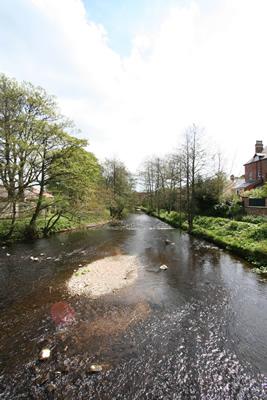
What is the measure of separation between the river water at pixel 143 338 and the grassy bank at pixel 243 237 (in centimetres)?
160

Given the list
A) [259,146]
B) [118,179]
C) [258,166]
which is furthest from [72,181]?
[259,146]

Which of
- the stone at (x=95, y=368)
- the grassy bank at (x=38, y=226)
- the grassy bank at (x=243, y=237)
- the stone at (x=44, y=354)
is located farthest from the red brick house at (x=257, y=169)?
the stone at (x=44, y=354)

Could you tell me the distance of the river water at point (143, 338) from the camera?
429cm

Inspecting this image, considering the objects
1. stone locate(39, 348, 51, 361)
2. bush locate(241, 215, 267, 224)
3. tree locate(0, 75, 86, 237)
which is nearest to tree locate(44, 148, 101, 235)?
tree locate(0, 75, 86, 237)

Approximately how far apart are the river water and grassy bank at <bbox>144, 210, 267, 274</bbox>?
1604 millimetres

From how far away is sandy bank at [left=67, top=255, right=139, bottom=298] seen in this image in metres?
8.59

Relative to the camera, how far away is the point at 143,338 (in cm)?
572

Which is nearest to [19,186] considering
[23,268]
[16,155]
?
[16,155]

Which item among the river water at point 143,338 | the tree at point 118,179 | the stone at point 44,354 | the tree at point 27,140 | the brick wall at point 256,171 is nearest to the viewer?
the river water at point 143,338

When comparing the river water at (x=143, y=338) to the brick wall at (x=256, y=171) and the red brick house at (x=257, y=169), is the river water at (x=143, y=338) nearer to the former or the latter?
the red brick house at (x=257, y=169)

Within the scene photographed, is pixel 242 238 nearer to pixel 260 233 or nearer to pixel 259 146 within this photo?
pixel 260 233

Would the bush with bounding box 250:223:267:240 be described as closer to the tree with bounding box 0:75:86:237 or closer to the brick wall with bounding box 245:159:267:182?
the tree with bounding box 0:75:86:237

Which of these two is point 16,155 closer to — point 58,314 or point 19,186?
point 19,186

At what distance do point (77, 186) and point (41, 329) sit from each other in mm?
13686
